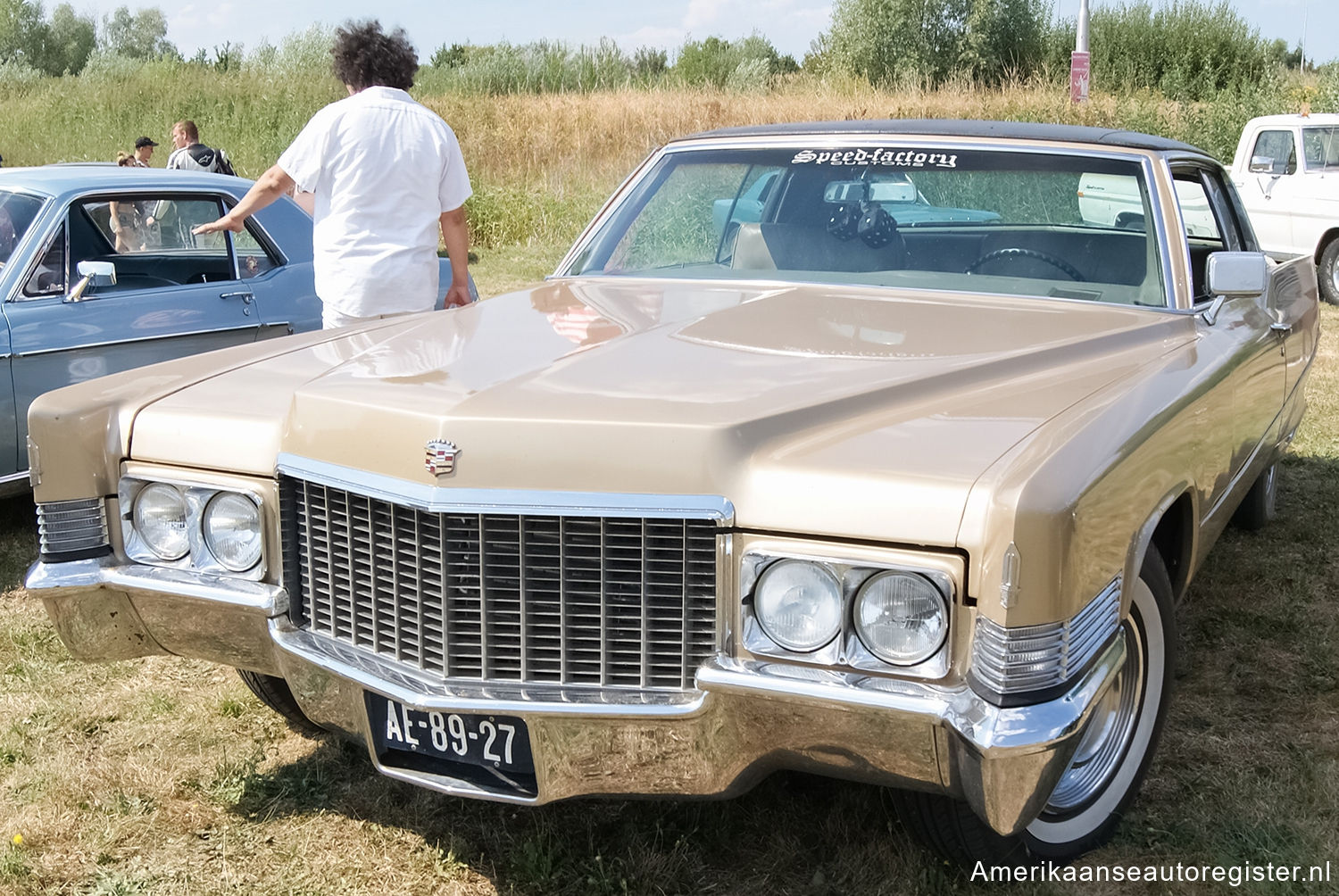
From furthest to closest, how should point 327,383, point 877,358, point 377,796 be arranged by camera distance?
point 377,796 < point 877,358 < point 327,383

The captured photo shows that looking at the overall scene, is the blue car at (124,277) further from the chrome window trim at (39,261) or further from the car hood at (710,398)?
the car hood at (710,398)

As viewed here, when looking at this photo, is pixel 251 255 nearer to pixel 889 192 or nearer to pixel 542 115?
pixel 889 192

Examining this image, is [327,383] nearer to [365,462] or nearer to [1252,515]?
[365,462]

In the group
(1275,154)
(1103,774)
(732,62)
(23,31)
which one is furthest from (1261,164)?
(23,31)

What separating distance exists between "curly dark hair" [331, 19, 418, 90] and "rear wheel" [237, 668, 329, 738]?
217cm

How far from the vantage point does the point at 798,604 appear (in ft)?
6.78

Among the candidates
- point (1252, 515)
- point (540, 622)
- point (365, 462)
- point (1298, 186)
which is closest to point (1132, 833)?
point (540, 622)

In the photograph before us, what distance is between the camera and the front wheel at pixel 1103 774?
96.7 inches

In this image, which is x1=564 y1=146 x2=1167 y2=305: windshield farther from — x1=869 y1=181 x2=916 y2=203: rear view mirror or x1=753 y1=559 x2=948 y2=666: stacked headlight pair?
x1=753 y1=559 x2=948 y2=666: stacked headlight pair

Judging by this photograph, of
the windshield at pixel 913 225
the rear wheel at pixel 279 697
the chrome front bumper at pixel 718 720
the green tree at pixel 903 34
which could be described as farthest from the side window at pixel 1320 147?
the green tree at pixel 903 34

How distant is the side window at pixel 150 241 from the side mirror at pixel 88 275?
3.7 inches

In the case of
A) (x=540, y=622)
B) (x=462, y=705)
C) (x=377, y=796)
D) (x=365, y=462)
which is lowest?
(x=377, y=796)

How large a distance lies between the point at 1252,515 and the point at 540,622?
384cm

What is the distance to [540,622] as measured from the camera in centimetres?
215
